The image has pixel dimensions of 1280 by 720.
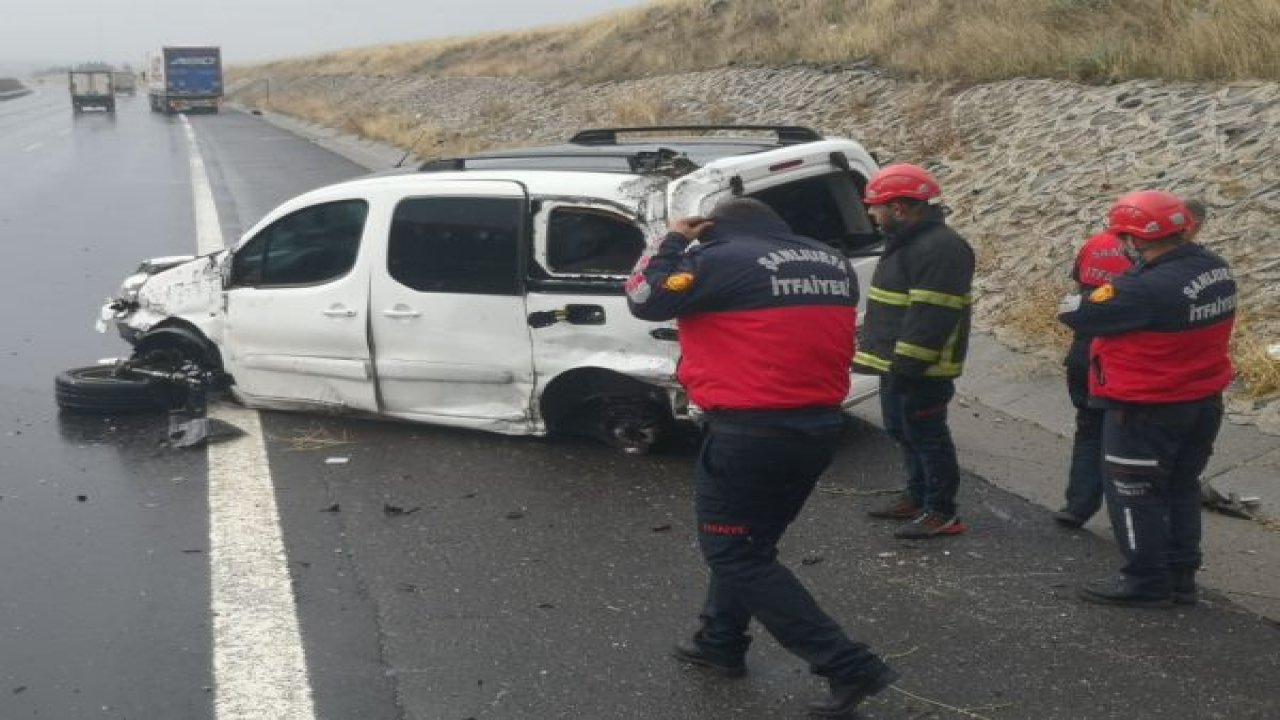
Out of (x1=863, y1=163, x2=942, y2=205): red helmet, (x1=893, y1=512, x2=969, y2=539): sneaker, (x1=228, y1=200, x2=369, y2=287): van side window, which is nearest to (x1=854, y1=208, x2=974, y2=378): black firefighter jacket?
(x1=863, y1=163, x2=942, y2=205): red helmet

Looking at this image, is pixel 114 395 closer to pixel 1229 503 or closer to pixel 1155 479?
pixel 1155 479

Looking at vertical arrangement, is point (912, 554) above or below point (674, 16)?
below

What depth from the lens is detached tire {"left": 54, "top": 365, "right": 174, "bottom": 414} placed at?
810cm

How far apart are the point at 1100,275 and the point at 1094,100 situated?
8.09 metres

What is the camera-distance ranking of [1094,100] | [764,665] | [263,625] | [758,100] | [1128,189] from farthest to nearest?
[758,100] < [1094,100] < [1128,189] < [263,625] < [764,665]

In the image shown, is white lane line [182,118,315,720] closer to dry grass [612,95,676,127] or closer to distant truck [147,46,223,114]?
dry grass [612,95,676,127]

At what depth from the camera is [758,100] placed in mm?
21141

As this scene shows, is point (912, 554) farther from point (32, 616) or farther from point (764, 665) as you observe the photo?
point (32, 616)

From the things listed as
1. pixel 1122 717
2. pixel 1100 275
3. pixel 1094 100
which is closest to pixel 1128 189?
pixel 1094 100

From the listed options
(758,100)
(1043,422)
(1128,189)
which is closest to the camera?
(1043,422)

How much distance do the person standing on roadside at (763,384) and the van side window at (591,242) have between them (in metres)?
2.40

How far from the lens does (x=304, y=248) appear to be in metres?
7.82

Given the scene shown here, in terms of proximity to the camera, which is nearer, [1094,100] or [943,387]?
[943,387]

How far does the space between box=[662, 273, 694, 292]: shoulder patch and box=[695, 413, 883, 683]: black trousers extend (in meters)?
0.45
